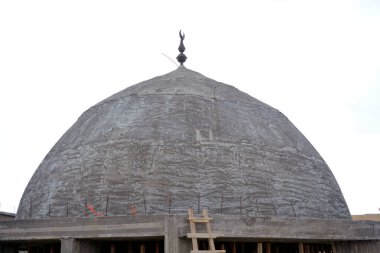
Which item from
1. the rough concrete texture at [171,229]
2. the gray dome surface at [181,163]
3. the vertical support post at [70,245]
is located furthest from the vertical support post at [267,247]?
the vertical support post at [70,245]

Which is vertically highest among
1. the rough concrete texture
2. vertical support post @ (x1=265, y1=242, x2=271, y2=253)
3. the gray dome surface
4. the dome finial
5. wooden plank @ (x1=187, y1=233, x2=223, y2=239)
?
the dome finial

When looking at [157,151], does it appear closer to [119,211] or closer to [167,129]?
[167,129]

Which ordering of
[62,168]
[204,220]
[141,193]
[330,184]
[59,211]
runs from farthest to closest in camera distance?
[330,184] < [62,168] < [59,211] < [141,193] < [204,220]

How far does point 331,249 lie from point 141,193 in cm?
413

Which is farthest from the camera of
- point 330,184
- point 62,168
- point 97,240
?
point 330,184

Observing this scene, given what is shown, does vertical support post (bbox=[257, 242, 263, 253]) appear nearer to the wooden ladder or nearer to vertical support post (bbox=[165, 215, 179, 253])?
the wooden ladder

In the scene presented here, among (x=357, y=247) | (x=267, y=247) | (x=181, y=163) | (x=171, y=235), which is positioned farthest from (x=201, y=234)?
(x=357, y=247)

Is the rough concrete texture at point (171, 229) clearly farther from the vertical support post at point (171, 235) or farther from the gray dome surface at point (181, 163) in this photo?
the gray dome surface at point (181, 163)

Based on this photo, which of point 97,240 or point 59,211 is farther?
point 59,211

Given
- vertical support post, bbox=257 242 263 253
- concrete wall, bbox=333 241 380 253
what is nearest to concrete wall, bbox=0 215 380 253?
vertical support post, bbox=257 242 263 253

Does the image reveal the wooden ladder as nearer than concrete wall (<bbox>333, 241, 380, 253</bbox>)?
Yes

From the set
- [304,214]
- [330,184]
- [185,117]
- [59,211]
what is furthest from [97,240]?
[330,184]

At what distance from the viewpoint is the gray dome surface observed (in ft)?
30.6

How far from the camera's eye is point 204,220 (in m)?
7.94
